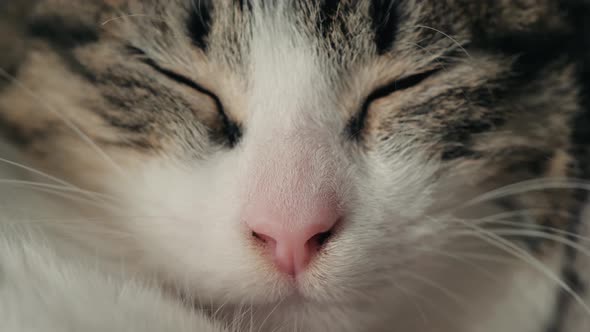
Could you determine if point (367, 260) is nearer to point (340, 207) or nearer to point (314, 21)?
point (340, 207)

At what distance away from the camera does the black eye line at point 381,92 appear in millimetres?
644

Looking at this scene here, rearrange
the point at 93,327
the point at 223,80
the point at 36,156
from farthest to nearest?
the point at 36,156 < the point at 223,80 < the point at 93,327

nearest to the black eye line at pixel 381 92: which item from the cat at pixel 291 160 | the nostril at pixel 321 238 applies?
the cat at pixel 291 160

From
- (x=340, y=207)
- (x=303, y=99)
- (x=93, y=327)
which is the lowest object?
(x=93, y=327)

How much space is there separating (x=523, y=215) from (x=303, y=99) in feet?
0.96

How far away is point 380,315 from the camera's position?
26.4 inches

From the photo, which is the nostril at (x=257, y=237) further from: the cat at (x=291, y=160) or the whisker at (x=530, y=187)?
the whisker at (x=530, y=187)

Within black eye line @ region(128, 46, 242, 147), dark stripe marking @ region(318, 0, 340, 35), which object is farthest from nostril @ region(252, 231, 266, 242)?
dark stripe marking @ region(318, 0, 340, 35)

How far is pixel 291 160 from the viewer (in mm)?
594

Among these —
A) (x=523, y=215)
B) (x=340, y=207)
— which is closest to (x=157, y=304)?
(x=340, y=207)

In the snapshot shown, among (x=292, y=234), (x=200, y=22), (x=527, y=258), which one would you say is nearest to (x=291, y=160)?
(x=292, y=234)

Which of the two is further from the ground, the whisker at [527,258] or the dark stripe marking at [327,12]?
the dark stripe marking at [327,12]

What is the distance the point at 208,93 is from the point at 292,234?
181mm

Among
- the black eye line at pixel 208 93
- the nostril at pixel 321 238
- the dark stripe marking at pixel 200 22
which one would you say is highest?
the dark stripe marking at pixel 200 22
